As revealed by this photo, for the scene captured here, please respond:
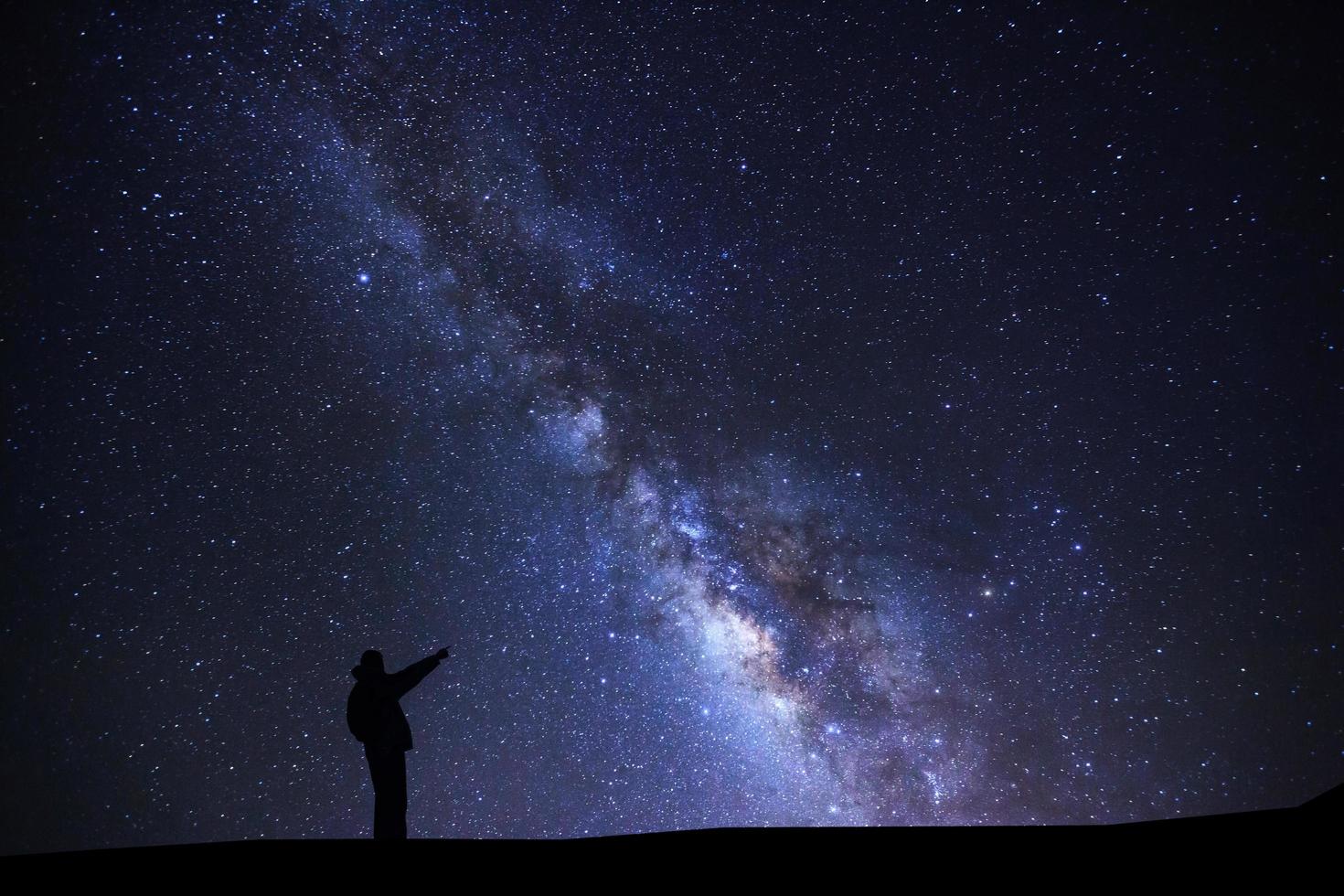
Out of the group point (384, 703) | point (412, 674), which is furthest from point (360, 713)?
point (412, 674)

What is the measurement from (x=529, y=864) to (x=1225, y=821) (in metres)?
2.16

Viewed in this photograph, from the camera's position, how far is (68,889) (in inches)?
75.5

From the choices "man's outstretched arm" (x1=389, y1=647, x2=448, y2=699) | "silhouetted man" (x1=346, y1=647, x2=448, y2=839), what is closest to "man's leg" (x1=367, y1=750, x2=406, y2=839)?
"silhouetted man" (x1=346, y1=647, x2=448, y2=839)

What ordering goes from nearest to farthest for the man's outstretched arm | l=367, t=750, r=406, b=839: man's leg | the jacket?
1. l=367, t=750, r=406, b=839: man's leg
2. the jacket
3. the man's outstretched arm

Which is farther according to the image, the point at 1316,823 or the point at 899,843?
the point at 899,843

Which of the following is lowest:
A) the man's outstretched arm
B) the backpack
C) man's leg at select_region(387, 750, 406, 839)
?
man's leg at select_region(387, 750, 406, 839)

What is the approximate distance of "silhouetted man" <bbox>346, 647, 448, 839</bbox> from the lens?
5.35 m

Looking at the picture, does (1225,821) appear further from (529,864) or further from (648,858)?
(529,864)

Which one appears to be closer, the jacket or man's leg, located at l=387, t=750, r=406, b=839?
man's leg, located at l=387, t=750, r=406, b=839

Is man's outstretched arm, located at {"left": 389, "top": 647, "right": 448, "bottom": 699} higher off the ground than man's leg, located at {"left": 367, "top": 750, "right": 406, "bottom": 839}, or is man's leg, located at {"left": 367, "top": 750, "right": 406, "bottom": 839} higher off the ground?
man's outstretched arm, located at {"left": 389, "top": 647, "right": 448, "bottom": 699}

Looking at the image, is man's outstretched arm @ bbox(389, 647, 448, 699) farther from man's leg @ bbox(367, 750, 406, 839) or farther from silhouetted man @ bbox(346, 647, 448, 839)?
man's leg @ bbox(367, 750, 406, 839)

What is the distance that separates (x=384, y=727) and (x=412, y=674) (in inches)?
17.7

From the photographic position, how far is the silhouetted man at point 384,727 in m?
5.35

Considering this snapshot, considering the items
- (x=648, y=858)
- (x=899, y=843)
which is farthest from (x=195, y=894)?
(x=899, y=843)
